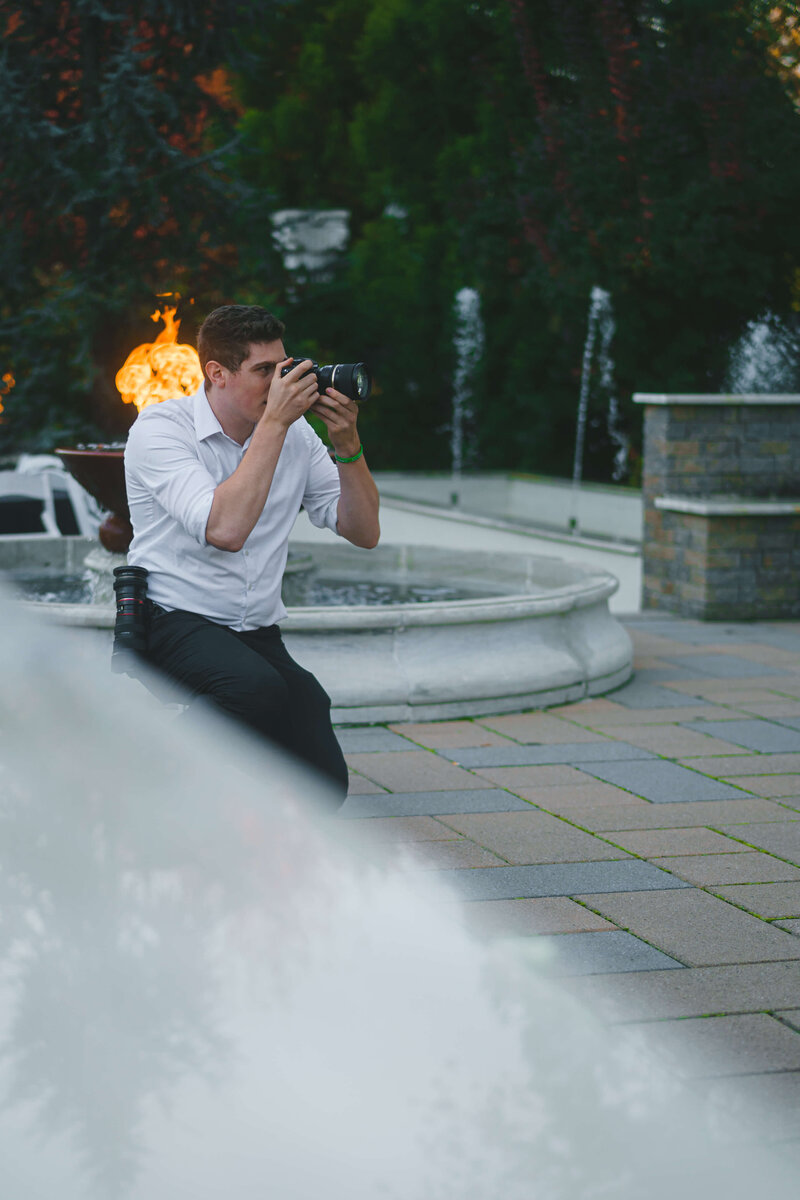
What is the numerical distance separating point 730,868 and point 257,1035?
2222 millimetres

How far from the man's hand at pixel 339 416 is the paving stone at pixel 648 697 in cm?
330

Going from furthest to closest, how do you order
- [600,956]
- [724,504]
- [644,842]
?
[724,504]
[644,842]
[600,956]

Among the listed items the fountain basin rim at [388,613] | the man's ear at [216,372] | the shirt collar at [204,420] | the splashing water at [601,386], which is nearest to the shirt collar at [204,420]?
the shirt collar at [204,420]

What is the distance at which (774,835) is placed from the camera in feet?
15.3

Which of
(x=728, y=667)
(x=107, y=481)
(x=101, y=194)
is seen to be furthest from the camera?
(x=101, y=194)

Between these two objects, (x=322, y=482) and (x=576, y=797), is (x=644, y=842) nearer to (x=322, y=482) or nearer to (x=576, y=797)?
(x=576, y=797)

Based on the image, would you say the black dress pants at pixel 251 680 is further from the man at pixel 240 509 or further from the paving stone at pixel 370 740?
the paving stone at pixel 370 740

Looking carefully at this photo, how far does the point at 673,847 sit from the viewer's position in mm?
4504

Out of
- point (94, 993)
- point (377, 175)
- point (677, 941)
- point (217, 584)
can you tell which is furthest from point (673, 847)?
point (377, 175)

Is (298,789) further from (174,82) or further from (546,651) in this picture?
(174,82)

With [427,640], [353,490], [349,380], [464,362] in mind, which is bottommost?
[427,640]

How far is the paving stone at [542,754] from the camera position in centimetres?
564

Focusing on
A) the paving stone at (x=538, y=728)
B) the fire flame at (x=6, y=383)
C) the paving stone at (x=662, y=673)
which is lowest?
the paving stone at (x=538, y=728)

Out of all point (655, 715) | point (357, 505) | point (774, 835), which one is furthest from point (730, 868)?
point (655, 715)
